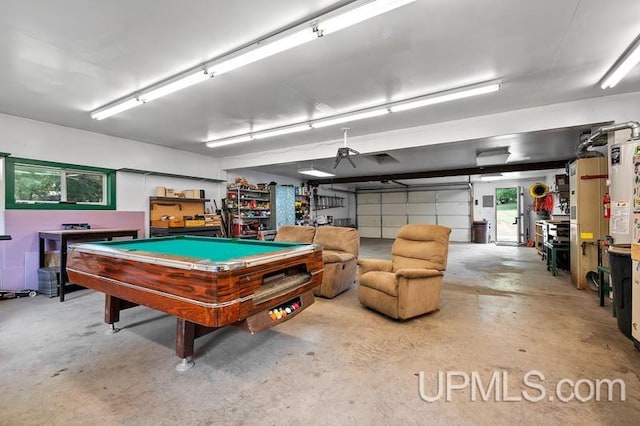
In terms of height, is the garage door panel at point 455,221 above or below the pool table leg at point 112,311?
above

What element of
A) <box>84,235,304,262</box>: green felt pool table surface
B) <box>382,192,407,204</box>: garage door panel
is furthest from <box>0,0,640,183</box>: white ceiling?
<box>382,192,407,204</box>: garage door panel

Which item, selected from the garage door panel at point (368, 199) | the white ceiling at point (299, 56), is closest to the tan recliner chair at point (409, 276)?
the white ceiling at point (299, 56)

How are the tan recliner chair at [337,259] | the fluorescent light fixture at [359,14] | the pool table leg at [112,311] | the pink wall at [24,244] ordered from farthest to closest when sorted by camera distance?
1. the pink wall at [24,244]
2. the tan recliner chair at [337,259]
3. the pool table leg at [112,311]
4. the fluorescent light fixture at [359,14]

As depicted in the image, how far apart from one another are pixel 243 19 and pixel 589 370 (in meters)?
3.83

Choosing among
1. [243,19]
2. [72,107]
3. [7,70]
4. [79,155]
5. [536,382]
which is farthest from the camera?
[79,155]

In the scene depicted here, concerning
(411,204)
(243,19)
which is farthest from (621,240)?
(411,204)

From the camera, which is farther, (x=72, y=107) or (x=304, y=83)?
(x=72, y=107)

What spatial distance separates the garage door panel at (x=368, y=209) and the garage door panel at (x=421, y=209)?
1518 mm

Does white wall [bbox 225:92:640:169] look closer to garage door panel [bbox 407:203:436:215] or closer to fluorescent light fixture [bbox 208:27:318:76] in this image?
fluorescent light fixture [bbox 208:27:318:76]

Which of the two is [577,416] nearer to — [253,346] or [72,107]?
[253,346]

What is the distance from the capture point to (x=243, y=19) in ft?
7.43

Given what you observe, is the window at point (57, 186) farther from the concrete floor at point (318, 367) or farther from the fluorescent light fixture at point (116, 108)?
the concrete floor at point (318, 367)

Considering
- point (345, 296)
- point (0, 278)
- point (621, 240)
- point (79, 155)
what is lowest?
point (345, 296)

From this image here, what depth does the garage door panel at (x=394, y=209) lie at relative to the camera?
13.0 m
